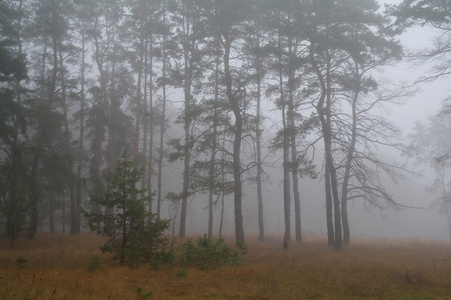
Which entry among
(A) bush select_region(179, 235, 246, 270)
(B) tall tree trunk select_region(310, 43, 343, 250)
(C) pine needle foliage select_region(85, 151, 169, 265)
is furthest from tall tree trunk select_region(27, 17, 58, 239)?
(B) tall tree trunk select_region(310, 43, 343, 250)

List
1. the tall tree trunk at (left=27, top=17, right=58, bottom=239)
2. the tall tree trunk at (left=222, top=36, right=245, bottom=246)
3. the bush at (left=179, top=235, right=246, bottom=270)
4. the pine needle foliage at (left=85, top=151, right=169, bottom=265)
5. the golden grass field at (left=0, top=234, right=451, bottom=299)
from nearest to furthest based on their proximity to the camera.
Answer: the golden grass field at (left=0, top=234, right=451, bottom=299) → the pine needle foliage at (left=85, top=151, right=169, bottom=265) → the bush at (left=179, top=235, right=246, bottom=270) → the tall tree trunk at (left=27, top=17, right=58, bottom=239) → the tall tree trunk at (left=222, top=36, right=245, bottom=246)

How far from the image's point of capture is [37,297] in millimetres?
5238

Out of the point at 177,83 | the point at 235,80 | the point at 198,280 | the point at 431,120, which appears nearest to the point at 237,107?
the point at 235,80

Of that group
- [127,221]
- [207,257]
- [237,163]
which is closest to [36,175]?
[127,221]

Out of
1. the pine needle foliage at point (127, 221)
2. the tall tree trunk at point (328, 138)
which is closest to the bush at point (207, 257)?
the pine needle foliage at point (127, 221)

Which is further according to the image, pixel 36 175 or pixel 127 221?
pixel 36 175

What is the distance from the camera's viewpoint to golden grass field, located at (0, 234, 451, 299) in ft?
20.9

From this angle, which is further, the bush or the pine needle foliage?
the bush

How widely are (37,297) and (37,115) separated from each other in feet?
42.9

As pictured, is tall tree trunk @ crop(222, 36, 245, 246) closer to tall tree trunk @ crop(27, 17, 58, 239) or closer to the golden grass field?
the golden grass field

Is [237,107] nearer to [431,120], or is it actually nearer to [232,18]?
[232,18]

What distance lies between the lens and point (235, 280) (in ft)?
26.9

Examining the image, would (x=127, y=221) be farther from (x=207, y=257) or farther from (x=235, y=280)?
(x=235, y=280)

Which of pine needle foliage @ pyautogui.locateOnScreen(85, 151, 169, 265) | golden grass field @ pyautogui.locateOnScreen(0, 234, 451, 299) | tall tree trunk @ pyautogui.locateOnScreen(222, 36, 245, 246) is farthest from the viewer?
tall tree trunk @ pyautogui.locateOnScreen(222, 36, 245, 246)
